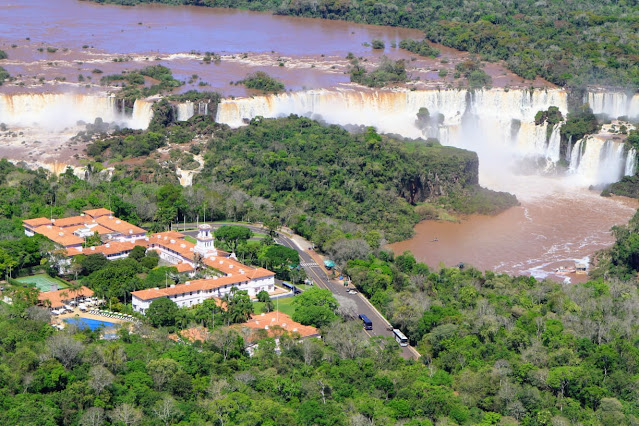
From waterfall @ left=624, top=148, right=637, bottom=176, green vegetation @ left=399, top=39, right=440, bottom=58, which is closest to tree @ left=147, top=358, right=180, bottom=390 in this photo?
waterfall @ left=624, top=148, right=637, bottom=176

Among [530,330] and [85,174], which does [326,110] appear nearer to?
[85,174]

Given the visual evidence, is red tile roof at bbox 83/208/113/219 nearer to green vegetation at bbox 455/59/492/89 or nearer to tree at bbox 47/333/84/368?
tree at bbox 47/333/84/368

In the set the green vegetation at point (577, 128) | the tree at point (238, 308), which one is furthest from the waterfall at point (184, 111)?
the tree at point (238, 308)

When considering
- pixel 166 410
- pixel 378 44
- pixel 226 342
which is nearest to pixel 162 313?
pixel 226 342

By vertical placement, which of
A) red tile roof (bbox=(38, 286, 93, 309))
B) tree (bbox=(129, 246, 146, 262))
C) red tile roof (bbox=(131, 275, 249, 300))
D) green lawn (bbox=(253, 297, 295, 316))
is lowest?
green lawn (bbox=(253, 297, 295, 316))

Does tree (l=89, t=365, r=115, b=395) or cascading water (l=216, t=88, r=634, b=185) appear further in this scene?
cascading water (l=216, t=88, r=634, b=185)

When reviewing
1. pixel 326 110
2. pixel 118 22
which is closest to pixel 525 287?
pixel 326 110

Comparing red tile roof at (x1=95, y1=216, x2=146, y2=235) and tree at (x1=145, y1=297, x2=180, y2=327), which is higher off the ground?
red tile roof at (x1=95, y1=216, x2=146, y2=235)
